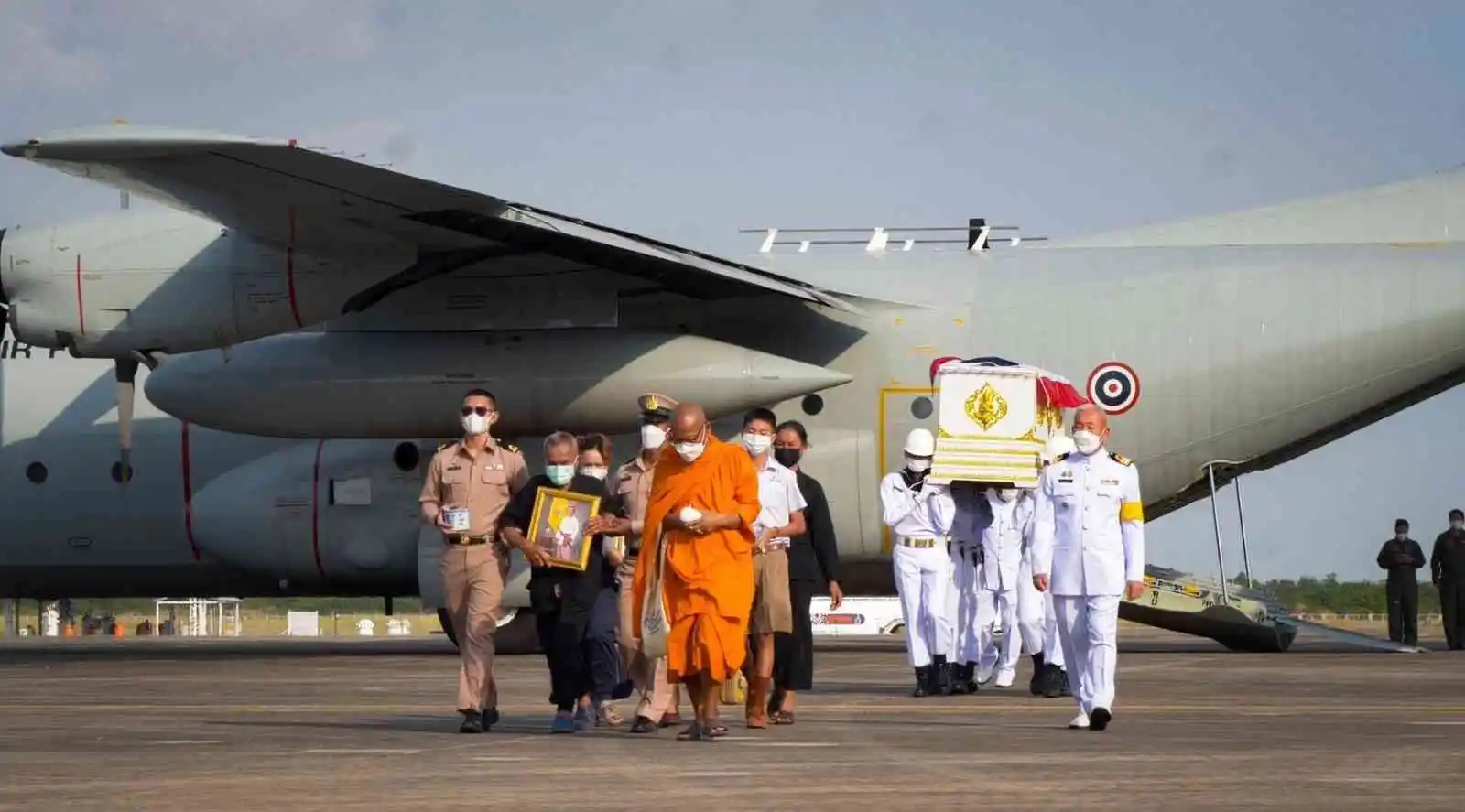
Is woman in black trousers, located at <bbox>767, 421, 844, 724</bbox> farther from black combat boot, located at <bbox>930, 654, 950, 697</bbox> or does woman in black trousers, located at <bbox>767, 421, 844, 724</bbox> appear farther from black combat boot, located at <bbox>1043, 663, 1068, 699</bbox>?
black combat boot, located at <bbox>1043, 663, 1068, 699</bbox>

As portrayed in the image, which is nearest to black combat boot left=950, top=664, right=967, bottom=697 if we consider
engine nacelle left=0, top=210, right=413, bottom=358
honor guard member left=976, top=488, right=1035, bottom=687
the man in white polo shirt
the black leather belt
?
honor guard member left=976, top=488, right=1035, bottom=687

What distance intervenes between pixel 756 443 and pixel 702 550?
2.17 metres

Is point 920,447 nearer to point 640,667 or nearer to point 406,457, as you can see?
point 640,667

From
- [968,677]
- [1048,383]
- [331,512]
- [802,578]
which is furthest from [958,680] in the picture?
[331,512]

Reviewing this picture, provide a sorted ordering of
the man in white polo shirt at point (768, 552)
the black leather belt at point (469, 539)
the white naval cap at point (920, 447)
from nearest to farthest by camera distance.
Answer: the black leather belt at point (469, 539) → the man in white polo shirt at point (768, 552) → the white naval cap at point (920, 447)

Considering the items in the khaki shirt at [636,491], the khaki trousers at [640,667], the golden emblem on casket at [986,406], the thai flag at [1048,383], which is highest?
the thai flag at [1048,383]

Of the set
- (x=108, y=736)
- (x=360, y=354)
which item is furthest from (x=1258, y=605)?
(x=108, y=736)

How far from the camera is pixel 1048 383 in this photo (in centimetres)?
2012

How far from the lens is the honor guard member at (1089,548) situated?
491 inches

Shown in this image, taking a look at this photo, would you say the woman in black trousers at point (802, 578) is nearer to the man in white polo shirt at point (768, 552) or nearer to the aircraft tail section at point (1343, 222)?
the man in white polo shirt at point (768, 552)

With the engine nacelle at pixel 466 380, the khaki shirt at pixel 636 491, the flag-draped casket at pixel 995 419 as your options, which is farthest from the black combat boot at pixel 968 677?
the engine nacelle at pixel 466 380

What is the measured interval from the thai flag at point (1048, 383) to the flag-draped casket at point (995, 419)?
17 mm

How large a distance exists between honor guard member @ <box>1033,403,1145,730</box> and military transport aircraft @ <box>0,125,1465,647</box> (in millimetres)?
7943

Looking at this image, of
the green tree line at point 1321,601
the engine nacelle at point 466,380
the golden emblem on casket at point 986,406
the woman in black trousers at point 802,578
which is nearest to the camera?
the woman in black trousers at point 802,578
